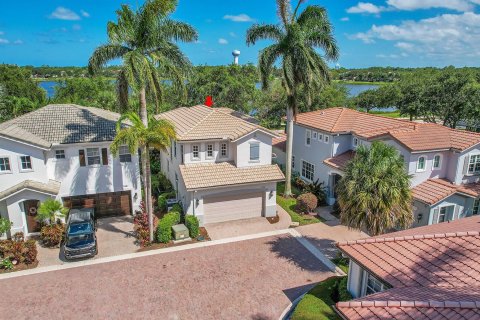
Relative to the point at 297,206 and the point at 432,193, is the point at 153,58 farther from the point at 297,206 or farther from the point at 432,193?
the point at 432,193

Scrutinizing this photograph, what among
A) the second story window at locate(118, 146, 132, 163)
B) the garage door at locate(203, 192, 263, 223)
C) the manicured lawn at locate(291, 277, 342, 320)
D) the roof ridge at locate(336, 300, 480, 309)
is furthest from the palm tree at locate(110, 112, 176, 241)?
the roof ridge at locate(336, 300, 480, 309)

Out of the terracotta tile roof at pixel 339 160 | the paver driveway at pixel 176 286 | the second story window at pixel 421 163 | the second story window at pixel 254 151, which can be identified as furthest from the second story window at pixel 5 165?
the second story window at pixel 421 163

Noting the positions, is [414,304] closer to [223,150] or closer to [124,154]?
[223,150]

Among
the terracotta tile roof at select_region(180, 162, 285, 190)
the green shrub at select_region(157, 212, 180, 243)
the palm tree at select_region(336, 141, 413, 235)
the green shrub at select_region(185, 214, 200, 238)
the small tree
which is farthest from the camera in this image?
the terracotta tile roof at select_region(180, 162, 285, 190)

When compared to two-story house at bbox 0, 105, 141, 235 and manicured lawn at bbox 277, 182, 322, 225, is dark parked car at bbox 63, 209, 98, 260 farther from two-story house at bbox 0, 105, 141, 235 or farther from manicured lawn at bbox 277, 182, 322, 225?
manicured lawn at bbox 277, 182, 322, 225

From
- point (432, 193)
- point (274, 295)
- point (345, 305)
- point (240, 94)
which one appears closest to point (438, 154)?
point (432, 193)

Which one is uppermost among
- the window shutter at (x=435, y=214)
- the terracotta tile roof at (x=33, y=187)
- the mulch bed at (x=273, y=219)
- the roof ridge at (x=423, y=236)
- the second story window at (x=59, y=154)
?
the second story window at (x=59, y=154)

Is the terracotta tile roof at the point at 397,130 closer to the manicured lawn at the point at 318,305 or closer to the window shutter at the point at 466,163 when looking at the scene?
the window shutter at the point at 466,163
